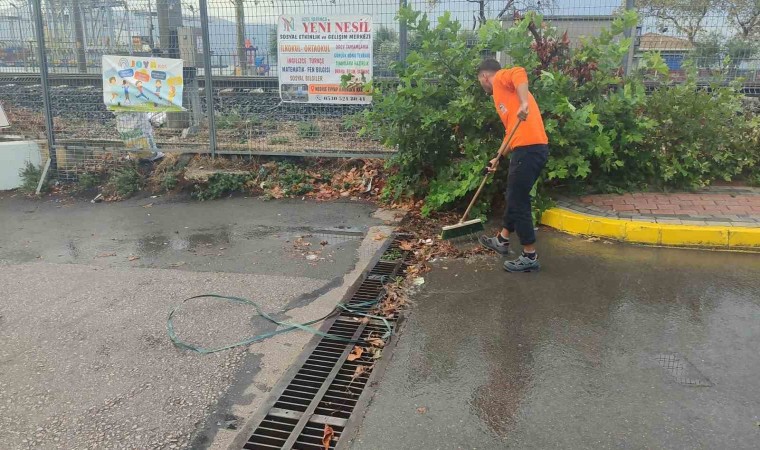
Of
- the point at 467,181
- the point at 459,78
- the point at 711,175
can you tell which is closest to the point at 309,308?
the point at 467,181

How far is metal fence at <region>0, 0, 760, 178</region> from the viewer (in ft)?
23.9

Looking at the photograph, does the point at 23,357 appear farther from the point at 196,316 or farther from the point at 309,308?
the point at 309,308

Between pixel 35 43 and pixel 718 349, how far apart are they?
939 cm

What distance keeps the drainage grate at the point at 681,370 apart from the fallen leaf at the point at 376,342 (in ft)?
5.72

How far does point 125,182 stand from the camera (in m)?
8.49

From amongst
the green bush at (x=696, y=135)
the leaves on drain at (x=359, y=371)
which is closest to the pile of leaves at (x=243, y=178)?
the green bush at (x=696, y=135)

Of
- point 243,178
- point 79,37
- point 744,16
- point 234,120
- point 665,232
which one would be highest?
point 744,16

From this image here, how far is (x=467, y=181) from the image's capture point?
633 cm

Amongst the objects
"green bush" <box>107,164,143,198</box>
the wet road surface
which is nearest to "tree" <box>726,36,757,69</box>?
the wet road surface

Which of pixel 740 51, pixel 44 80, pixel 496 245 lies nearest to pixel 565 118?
pixel 496 245

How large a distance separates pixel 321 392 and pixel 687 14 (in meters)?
8.33

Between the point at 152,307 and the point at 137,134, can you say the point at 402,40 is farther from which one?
the point at 152,307

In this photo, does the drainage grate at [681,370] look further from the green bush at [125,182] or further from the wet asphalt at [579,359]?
the green bush at [125,182]

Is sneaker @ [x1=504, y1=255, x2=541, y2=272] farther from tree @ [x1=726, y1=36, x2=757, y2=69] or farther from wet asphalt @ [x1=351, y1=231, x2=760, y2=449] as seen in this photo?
tree @ [x1=726, y1=36, x2=757, y2=69]
